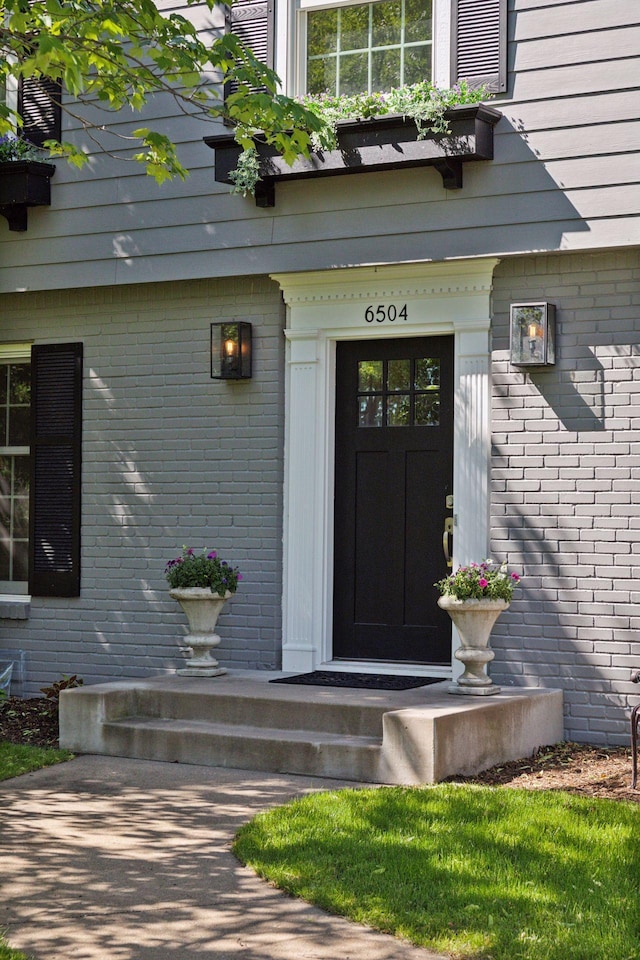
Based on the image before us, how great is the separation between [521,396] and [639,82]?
78.5 inches

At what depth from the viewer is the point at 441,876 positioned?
482 cm

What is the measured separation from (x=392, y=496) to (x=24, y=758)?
294cm

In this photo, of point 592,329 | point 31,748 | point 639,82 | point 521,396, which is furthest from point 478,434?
point 31,748

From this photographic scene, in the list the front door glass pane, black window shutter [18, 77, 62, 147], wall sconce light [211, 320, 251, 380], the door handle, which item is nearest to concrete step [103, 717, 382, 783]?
the door handle

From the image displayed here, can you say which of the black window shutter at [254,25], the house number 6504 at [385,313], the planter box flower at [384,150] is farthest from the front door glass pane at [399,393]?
the black window shutter at [254,25]

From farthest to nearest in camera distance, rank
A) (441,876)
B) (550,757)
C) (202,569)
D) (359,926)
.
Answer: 1. (202,569)
2. (550,757)
3. (441,876)
4. (359,926)

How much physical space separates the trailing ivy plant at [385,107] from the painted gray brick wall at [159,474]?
1029 mm

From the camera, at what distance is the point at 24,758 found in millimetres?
7492

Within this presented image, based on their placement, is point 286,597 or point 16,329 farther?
point 16,329

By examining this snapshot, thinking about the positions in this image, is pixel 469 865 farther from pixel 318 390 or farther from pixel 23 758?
pixel 318 390

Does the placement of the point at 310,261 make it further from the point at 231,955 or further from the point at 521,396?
the point at 231,955

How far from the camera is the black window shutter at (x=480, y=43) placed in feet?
25.6

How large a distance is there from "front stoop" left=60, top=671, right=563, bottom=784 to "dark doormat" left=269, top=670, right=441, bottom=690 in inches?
6.1

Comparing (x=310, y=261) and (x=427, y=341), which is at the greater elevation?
(x=310, y=261)
